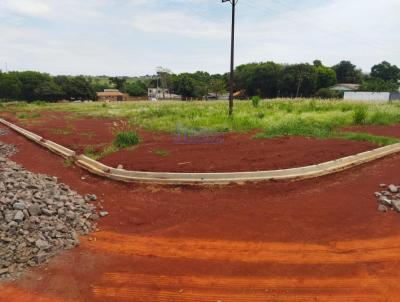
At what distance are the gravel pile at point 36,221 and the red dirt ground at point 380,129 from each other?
11.7 metres

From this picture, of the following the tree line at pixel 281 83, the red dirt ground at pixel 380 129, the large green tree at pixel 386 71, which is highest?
the large green tree at pixel 386 71

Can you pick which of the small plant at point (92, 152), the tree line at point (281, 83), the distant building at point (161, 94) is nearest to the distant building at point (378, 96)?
the tree line at point (281, 83)

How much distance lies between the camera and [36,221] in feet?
22.5

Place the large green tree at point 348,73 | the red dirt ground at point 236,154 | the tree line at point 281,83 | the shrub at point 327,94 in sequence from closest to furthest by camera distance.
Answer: the red dirt ground at point 236,154 < the shrub at point 327,94 < the tree line at point 281,83 < the large green tree at point 348,73

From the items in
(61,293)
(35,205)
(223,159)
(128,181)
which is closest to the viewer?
(61,293)

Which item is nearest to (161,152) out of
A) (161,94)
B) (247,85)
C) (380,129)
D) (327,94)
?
(380,129)

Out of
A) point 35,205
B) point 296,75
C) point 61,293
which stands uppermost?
point 296,75

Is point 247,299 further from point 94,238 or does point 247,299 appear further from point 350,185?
point 350,185

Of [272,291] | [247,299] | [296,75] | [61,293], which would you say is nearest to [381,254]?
[272,291]

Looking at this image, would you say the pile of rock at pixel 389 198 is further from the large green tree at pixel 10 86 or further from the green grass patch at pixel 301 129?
the large green tree at pixel 10 86

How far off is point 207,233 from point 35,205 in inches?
138

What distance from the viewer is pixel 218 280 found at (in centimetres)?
525

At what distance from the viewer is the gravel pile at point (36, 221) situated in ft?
19.9

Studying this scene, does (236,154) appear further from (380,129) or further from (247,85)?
(247,85)
